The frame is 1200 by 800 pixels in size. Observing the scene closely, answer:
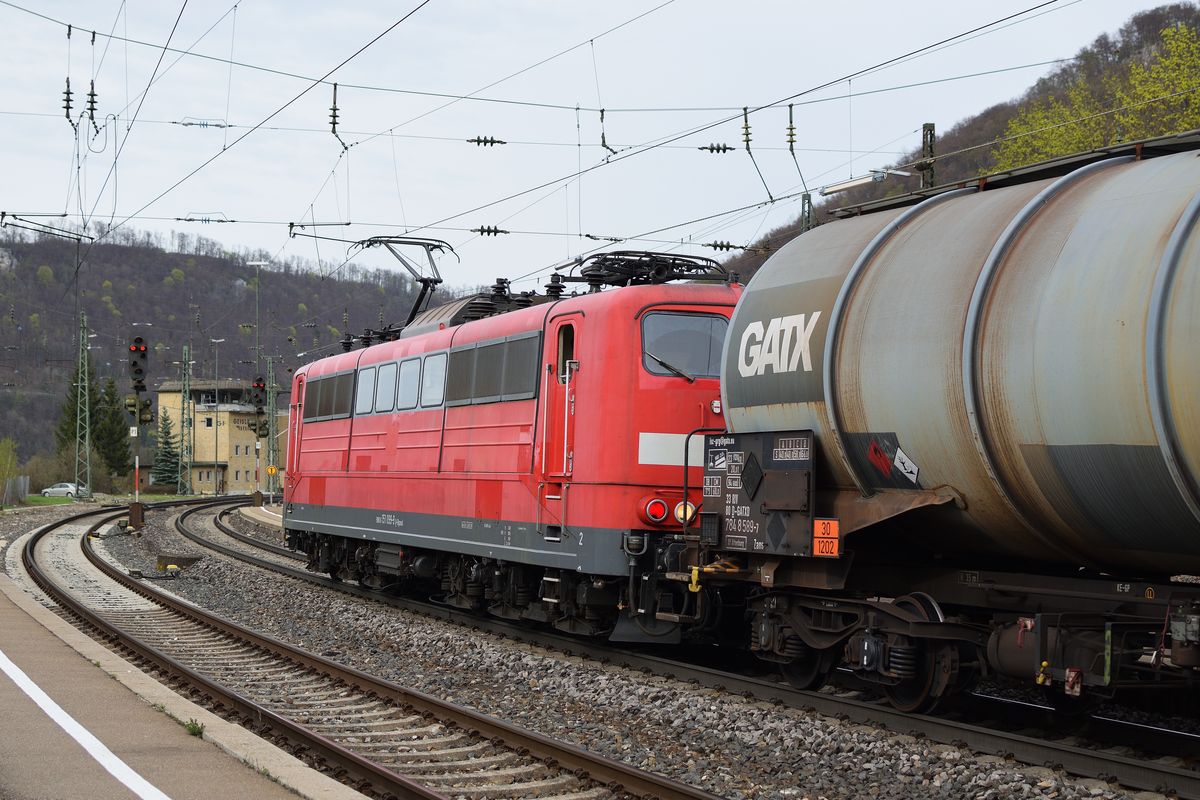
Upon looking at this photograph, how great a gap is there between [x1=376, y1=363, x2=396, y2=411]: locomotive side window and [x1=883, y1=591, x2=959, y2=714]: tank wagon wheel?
10.4 meters

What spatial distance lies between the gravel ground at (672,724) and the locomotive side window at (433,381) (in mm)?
3008

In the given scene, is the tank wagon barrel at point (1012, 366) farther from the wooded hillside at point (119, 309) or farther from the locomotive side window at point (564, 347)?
the wooded hillside at point (119, 309)

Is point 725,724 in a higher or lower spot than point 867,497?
lower

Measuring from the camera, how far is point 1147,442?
6.85 metres

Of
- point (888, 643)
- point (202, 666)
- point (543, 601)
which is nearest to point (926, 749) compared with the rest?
point (888, 643)

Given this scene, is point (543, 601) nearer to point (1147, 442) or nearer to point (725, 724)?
point (725, 724)

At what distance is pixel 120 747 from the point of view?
7965 mm

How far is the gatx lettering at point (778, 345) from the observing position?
9.58 m

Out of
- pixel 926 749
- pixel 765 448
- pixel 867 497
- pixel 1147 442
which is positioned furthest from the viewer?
pixel 765 448

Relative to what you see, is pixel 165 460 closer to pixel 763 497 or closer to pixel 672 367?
pixel 672 367

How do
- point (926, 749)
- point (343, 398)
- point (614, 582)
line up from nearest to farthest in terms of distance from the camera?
1. point (926, 749)
2. point (614, 582)
3. point (343, 398)

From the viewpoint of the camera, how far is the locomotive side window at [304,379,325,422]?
2212cm

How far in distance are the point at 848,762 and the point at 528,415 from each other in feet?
21.4

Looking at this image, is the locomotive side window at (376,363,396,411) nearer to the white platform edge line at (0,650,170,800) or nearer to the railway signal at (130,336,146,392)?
the white platform edge line at (0,650,170,800)
